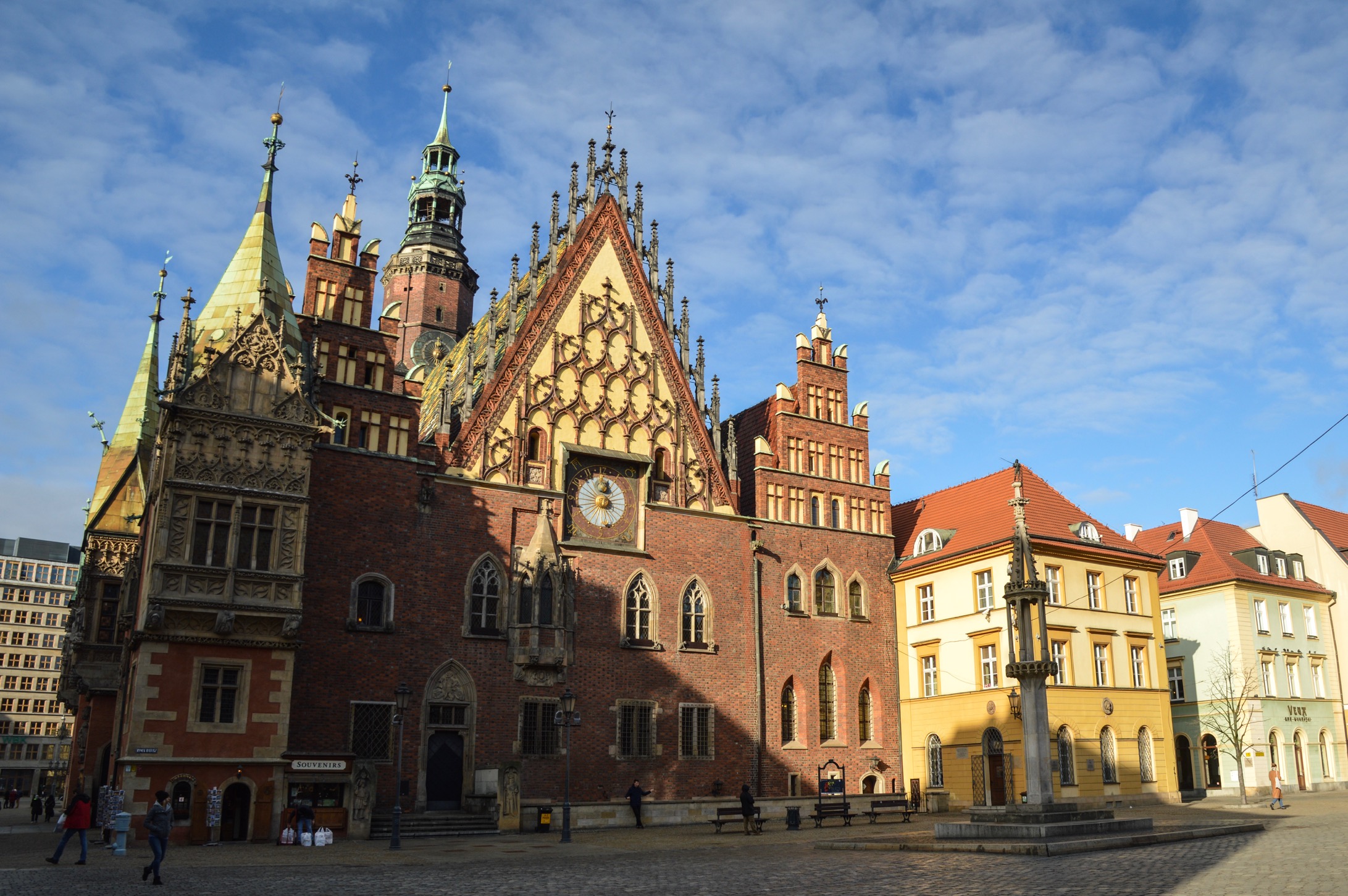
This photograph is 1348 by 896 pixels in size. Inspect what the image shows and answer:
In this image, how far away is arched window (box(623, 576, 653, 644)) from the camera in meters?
38.2

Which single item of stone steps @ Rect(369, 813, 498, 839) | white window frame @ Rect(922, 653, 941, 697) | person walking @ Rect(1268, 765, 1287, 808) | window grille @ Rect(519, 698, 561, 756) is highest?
white window frame @ Rect(922, 653, 941, 697)

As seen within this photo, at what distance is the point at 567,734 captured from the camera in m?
30.1

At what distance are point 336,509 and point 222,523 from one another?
4.13 meters

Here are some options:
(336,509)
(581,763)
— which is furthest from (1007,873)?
(336,509)

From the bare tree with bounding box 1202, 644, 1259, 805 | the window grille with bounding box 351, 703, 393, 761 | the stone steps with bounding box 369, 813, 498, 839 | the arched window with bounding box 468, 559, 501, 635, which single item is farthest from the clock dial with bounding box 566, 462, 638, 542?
the bare tree with bounding box 1202, 644, 1259, 805

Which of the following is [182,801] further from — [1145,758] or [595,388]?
[1145,758]

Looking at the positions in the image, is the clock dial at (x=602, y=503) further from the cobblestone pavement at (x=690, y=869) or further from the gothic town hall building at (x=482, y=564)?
the cobblestone pavement at (x=690, y=869)

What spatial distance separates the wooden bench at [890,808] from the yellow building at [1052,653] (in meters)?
2.67

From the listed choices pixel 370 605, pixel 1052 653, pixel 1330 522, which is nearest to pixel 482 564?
pixel 370 605

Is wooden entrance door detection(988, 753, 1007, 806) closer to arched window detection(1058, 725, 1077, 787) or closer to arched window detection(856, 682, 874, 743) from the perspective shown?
arched window detection(1058, 725, 1077, 787)

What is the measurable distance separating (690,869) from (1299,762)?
134 feet

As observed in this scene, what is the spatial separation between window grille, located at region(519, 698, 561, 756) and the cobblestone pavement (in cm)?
620

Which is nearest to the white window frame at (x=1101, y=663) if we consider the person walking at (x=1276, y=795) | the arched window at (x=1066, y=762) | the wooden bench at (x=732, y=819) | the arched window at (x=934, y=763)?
the arched window at (x=1066, y=762)

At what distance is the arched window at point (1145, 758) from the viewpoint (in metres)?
41.4
